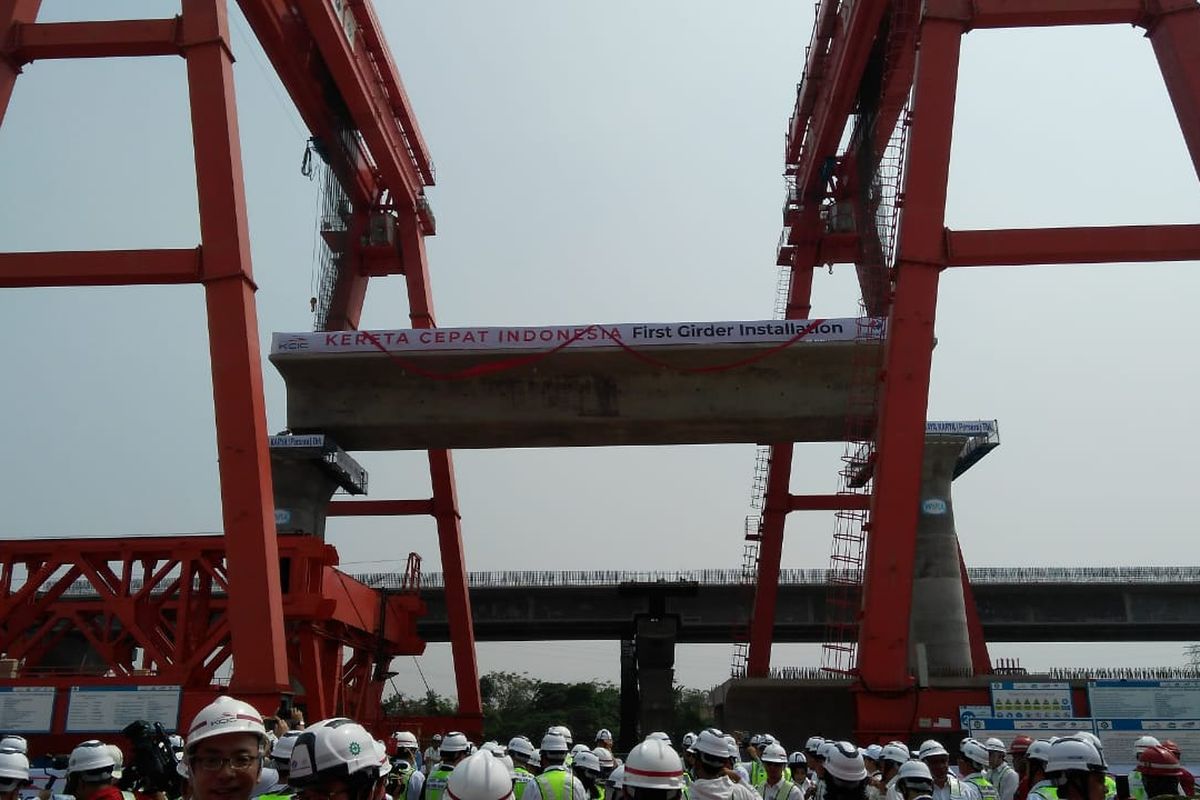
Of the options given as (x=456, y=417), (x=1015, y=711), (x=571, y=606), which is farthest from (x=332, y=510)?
(x=571, y=606)

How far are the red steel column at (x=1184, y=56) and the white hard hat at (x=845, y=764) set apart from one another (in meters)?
14.3

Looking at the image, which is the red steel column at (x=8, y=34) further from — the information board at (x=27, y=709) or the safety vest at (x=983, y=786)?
the safety vest at (x=983, y=786)

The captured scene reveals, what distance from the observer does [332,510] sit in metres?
26.9

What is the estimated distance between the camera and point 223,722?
3279mm

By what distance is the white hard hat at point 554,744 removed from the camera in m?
10.2

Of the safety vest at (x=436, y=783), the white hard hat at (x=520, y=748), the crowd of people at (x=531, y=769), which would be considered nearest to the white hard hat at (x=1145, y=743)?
the crowd of people at (x=531, y=769)

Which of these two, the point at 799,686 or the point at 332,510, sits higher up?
the point at 332,510

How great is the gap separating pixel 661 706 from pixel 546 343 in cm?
1559

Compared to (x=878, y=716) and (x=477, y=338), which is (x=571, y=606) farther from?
(x=878, y=716)

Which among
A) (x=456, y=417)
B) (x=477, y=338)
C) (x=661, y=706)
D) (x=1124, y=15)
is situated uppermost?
(x=1124, y=15)

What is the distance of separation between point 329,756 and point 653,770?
1.66 m

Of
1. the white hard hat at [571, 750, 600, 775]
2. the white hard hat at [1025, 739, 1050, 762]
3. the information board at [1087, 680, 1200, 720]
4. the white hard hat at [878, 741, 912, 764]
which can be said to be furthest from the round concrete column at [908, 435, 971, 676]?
the white hard hat at [1025, 739, 1050, 762]

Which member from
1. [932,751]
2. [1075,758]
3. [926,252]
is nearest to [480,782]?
[1075,758]

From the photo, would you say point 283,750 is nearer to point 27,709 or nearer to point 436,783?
point 436,783
